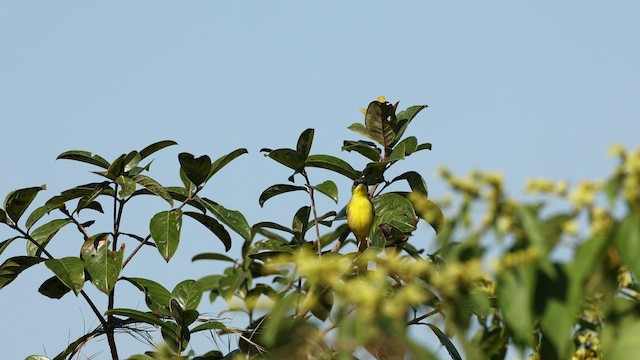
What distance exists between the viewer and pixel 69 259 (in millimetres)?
3133

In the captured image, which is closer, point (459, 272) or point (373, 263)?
point (459, 272)

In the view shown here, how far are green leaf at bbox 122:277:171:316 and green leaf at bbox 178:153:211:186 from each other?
1.24ft

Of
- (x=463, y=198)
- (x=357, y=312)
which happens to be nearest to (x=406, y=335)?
(x=357, y=312)

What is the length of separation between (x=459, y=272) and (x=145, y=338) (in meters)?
1.98

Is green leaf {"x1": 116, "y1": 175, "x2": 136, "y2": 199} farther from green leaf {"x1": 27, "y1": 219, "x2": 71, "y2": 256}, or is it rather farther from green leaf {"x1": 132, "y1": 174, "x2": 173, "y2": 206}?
green leaf {"x1": 27, "y1": 219, "x2": 71, "y2": 256}

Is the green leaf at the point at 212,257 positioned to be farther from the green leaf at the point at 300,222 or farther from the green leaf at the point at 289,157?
the green leaf at the point at 289,157

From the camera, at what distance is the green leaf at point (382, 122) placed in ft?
12.0

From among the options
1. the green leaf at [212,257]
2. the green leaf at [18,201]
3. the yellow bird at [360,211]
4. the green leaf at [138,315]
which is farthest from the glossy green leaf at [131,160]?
the green leaf at [212,257]

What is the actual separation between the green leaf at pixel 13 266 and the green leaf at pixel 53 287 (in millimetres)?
77

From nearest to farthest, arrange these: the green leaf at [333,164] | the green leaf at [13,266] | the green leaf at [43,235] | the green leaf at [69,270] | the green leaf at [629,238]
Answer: the green leaf at [629,238] → the green leaf at [69,270] → the green leaf at [13,266] → the green leaf at [43,235] → the green leaf at [333,164]

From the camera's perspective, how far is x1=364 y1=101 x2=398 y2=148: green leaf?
3666mm

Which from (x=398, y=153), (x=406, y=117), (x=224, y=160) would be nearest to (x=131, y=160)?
(x=224, y=160)

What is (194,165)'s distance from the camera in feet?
10.6

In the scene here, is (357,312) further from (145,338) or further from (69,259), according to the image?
(69,259)
